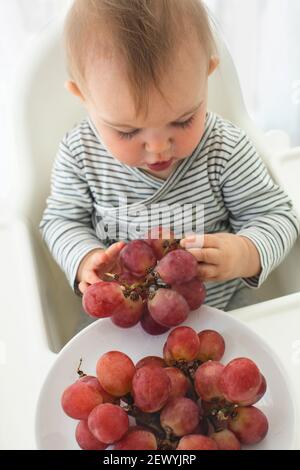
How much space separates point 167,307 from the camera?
580mm

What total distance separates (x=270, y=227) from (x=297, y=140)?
0.86m

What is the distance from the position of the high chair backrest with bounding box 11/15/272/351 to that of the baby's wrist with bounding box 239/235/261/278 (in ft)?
0.75

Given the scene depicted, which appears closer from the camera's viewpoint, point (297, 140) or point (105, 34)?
point (105, 34)

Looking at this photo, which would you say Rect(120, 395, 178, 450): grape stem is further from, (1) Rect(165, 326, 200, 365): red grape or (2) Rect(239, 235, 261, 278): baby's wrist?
(2) Rect(239, 235, 261, 278): baby's wrist

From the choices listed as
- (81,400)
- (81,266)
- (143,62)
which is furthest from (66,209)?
(81,400)

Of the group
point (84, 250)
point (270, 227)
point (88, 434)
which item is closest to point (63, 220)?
point (84, 250)

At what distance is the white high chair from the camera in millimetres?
958

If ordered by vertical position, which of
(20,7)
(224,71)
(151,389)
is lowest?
(151,389)

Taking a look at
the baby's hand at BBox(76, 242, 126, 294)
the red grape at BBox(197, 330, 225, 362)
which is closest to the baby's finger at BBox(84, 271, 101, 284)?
the baby's hand at BBox(76, 242, 126, 294)

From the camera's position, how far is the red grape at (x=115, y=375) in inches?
20.6

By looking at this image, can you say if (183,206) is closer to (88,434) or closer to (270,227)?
(270,227)

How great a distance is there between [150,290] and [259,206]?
1.19 ft

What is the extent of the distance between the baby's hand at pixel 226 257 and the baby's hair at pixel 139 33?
218mm

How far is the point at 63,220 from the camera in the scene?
944 millimetres
